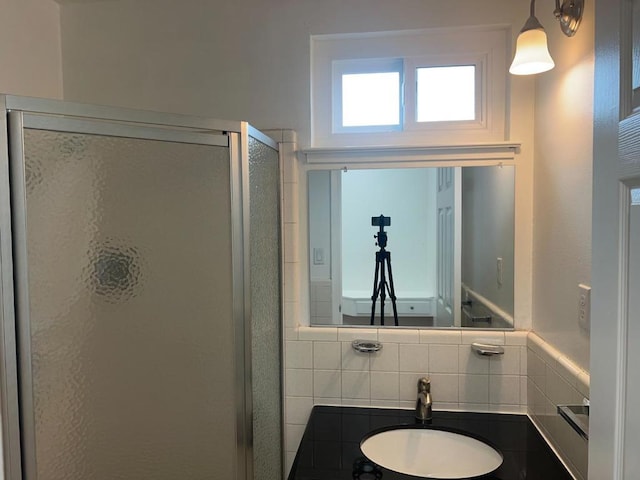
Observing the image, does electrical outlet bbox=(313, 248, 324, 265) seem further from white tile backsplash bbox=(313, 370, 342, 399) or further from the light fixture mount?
the light fixture mount

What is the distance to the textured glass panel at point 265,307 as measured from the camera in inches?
56.2

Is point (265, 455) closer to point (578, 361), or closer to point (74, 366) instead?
Answer: point (74, 366)

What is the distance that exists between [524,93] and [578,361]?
3.02 feet

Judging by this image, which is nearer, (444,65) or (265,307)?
(265,307)

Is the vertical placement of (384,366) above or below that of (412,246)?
below

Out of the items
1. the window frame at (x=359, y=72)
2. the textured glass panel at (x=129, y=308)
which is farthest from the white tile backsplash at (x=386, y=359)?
the window frame at (x=359, y=72)

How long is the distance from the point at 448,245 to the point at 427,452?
2.37 ft

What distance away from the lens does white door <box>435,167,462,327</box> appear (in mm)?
1649

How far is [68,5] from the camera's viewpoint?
5.76ft

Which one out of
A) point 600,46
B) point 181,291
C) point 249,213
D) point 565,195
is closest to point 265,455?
point 181,291

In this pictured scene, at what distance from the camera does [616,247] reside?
68 centimetres

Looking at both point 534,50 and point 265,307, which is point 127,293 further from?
point 534,50

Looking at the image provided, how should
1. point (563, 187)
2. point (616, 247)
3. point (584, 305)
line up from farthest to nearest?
point (563, 187) < point (584, 305) < point (616, 247)

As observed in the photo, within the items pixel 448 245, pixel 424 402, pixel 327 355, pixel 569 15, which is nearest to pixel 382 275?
pixel 448 245
